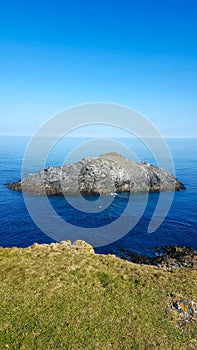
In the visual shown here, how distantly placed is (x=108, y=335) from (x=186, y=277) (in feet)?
42.5

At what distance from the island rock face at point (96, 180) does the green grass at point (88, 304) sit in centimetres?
6828

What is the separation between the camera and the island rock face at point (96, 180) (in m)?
99.1

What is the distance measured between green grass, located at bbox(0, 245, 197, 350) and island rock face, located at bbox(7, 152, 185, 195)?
68278 millimetres

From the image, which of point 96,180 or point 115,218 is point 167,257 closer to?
point 115,218

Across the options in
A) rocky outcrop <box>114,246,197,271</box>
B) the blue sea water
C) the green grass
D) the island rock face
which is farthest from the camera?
the island rock face

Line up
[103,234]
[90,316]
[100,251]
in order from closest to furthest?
[90,316]
[100,251]
[103,234]

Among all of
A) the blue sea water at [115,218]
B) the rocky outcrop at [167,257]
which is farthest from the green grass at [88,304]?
the blue sea water at [115,218]

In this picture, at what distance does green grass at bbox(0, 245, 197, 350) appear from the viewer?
19906mm

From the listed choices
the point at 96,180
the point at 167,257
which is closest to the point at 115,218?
→ the point at 167,257

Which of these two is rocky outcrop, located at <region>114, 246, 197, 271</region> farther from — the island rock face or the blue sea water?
the island rock face

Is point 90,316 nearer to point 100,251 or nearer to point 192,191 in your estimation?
point 100,251

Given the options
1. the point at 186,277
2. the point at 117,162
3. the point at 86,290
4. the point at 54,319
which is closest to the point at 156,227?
the point at 186,277

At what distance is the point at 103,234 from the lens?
59.4 metres

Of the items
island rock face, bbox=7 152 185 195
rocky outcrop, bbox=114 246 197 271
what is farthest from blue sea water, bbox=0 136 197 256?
island rock face, bbox=7 152 185 195
